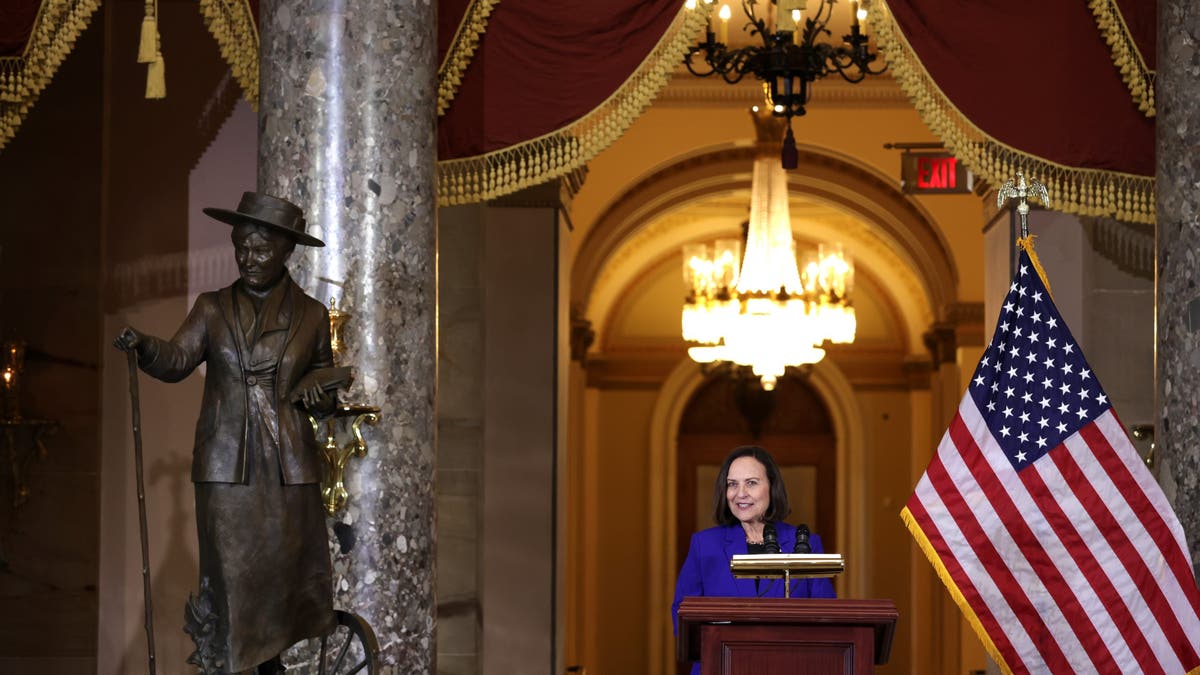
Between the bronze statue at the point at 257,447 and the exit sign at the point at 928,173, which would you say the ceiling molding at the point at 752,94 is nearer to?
the exit sign at the point at 928,173

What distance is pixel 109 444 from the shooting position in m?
9.15

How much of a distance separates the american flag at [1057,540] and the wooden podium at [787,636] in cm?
93

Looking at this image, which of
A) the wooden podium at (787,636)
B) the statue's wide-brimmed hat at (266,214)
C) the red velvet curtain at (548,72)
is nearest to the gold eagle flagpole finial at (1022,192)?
the wooden podium at (787,636)

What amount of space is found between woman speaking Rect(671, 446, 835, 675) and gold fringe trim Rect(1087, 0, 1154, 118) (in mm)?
2776

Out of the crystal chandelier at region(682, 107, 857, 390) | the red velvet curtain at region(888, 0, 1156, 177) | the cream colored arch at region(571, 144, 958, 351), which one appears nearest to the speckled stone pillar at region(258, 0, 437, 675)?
the red velvet curtain at region(888, 0, 1156, 177)

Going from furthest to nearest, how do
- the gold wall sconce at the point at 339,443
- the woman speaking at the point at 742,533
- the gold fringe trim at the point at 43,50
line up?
1. the gold fringe trim at the point at 43,50
2. the gold wall sconce at the point at 339,443
3. the woman speaking at the point at 742,533

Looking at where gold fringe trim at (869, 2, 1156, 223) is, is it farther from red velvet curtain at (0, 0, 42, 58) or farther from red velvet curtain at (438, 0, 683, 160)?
red velvet curtain at (0, 0, 42, 58)

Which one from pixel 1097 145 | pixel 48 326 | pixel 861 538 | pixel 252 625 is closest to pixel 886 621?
pixel 252 625

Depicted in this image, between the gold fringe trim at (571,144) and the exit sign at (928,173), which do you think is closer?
the gold fringe trim at (571,144)

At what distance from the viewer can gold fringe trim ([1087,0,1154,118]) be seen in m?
7.75

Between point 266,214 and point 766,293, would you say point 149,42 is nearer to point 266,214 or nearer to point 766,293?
point 266,214

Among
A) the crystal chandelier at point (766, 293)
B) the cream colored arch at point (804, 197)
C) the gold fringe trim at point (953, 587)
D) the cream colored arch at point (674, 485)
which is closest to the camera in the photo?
the gold fringe trim at point (953, 587)

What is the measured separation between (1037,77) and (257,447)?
4.17 meters

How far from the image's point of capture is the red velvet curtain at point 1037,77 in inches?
306
